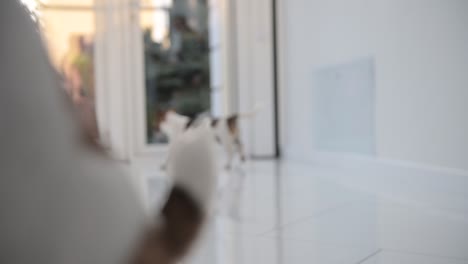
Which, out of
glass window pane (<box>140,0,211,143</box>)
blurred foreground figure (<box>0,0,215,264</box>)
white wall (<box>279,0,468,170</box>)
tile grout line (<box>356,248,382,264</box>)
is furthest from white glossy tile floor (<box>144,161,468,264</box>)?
glass window pane (<box>140,0,211,143</box>)

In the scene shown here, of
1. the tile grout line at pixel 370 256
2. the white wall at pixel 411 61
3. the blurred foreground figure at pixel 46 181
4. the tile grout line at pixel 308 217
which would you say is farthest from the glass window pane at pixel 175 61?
the blurred foreground figure at pixel 46 181

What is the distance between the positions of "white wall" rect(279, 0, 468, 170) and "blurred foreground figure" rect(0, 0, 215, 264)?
148cm

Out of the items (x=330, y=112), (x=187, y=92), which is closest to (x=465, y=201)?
(x=330, y=112)

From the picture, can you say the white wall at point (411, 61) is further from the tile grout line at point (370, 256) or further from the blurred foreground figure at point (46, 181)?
the blurred foreground figure at point (46, 181)

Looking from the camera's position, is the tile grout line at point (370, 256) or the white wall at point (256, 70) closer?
the tile grout line at point (370, 256)

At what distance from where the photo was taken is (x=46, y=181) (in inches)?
9.5

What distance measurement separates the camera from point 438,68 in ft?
5.24

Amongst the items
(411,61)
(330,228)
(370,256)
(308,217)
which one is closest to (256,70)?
(411,61)

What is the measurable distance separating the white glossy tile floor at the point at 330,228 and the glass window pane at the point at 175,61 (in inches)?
70.2

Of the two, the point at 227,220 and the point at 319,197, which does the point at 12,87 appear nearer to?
the point at 227,220

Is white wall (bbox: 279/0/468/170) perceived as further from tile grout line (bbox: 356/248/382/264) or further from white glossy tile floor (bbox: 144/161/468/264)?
tile grout line (bbox: 356/248/382/264)

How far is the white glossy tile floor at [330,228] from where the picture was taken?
0.94m

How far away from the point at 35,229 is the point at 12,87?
8cm

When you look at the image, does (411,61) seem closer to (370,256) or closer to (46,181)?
(370,256)
